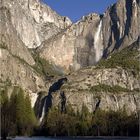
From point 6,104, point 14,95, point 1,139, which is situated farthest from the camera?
point 14,95

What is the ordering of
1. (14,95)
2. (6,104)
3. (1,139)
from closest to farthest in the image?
(1,139), (6,104), (14,95)

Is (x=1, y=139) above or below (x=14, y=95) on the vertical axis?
below

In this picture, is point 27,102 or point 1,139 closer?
point 1,139

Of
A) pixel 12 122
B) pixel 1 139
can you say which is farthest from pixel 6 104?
pixel 1 139

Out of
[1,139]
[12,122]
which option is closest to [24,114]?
[12,122]

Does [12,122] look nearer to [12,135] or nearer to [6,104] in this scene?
[6,104]

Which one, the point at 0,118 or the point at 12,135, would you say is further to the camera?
the point at 12,135

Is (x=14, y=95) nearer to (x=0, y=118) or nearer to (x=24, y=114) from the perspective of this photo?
(x=24, y=114)

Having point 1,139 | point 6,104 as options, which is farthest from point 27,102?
point 1,139

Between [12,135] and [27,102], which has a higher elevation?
[27,102]
